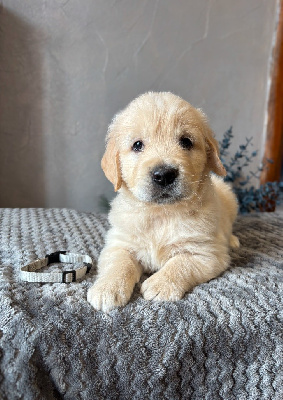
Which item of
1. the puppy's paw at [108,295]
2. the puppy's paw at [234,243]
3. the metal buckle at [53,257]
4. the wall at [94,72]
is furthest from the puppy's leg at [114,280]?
→ the wall at [94,72]

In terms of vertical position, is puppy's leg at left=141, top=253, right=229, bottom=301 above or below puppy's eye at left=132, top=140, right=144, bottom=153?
below

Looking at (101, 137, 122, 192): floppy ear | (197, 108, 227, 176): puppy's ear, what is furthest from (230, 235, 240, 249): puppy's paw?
(101, 137, 122, 192): floppy ear

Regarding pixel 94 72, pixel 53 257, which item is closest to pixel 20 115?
pixel 94 72

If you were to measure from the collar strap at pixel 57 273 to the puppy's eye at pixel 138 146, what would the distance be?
57 cm

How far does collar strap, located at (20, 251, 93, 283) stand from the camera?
4.72 ft

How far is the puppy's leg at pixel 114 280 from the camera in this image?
1.27 meters

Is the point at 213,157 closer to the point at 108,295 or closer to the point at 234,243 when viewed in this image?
the point at 234,243

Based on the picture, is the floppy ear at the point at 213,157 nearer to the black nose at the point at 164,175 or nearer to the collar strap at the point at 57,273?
the black nose at the point at 164,175

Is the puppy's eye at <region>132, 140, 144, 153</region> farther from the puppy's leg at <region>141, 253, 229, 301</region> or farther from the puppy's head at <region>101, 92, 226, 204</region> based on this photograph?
the puppy's leg at <region>141, 253, 229, 301</region>

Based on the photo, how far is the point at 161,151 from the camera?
1.46 meters

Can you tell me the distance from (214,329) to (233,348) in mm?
91

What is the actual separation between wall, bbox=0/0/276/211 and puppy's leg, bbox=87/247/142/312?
2.28 meters

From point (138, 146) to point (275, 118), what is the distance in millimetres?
2904

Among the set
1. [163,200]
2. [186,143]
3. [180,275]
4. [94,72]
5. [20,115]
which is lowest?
[180,275]
